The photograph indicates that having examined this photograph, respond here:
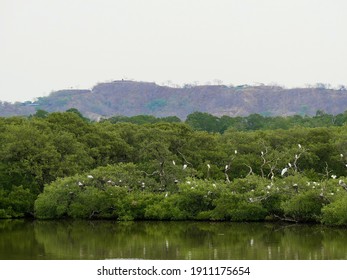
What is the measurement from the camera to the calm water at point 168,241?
2306 centimetres

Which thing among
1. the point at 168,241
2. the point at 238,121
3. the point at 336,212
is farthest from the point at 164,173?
the point at 238,121

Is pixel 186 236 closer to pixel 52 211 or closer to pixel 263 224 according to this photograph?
pixel 263 224

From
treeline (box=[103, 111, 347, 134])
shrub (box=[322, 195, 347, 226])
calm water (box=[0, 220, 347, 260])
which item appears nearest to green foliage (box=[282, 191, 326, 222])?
calm water (box=[0, 220, 347, 260])

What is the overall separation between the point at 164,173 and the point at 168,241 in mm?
12184

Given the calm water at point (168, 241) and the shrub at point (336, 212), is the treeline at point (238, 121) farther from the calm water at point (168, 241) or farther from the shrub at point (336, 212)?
the shrub at point (336, 212)

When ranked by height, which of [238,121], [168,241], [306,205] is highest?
[238,121]

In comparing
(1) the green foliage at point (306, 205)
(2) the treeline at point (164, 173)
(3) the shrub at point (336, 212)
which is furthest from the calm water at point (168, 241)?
(2) the treeline at point (164, 173)

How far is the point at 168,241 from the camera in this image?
26797mm

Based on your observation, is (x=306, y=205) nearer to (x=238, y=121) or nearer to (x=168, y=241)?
(x=168, y=241)

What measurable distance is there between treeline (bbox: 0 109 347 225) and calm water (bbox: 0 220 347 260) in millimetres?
995

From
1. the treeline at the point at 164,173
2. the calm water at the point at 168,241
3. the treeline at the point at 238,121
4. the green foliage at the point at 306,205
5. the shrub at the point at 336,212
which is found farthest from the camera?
the treeline at the point at 238,121

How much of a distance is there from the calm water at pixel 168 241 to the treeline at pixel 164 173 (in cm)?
99

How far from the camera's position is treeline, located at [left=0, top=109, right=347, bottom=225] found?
3306 centimetres

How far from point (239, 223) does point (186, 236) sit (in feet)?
16.8
